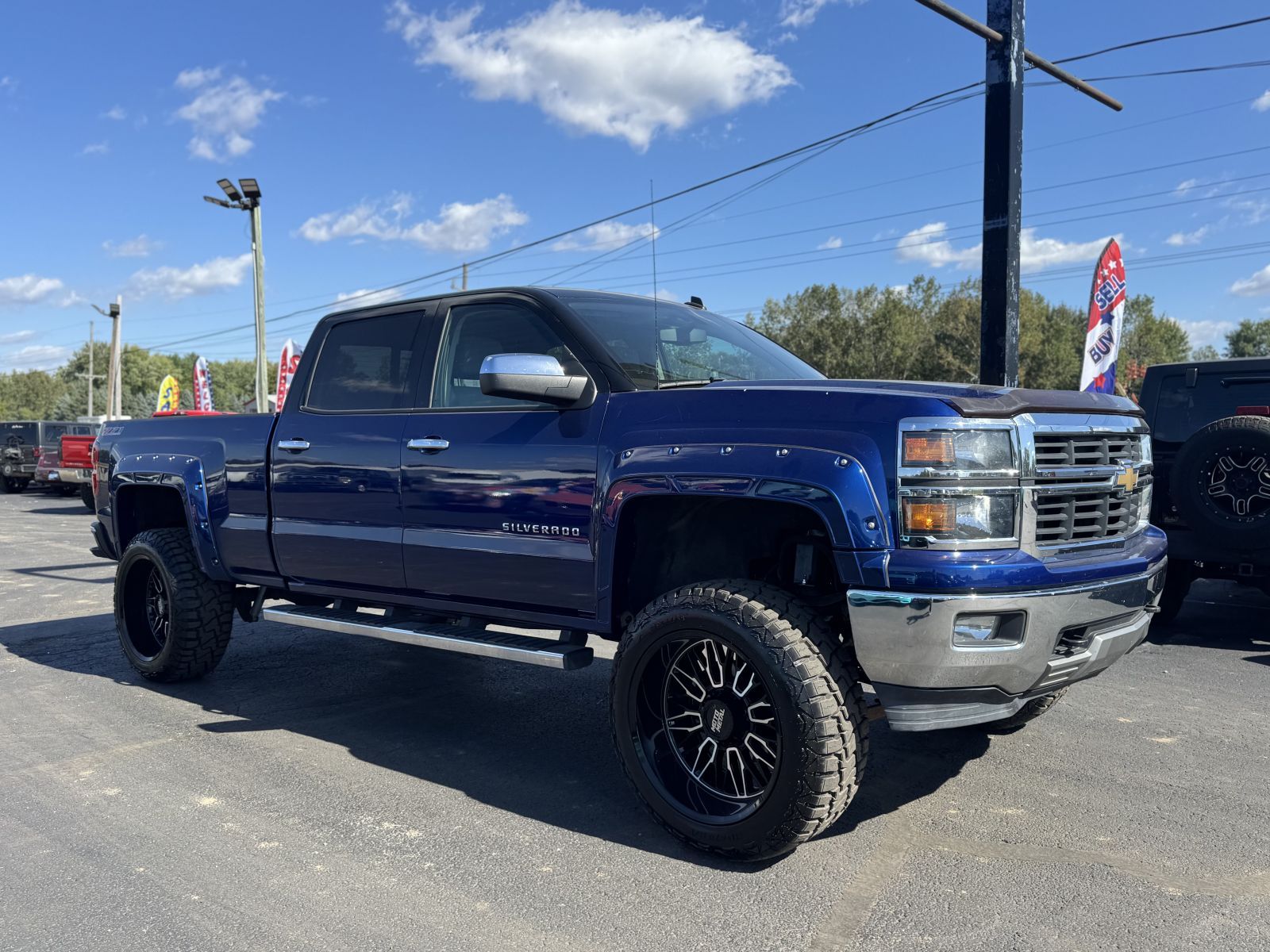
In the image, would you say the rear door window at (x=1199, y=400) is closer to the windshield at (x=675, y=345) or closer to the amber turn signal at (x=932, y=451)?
the windshield at (x=675, y=345)

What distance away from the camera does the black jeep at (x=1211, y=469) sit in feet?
20.7

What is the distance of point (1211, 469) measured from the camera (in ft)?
21.2

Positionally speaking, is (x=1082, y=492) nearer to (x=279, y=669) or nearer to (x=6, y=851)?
(x=6, y=851)

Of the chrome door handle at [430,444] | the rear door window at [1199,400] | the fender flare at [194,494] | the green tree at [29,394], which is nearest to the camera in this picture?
the chrome door handle at [430,444]

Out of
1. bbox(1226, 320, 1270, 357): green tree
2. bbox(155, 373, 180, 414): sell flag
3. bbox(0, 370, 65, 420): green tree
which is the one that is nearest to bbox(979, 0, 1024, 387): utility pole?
bbox(155, 373, 180, 414): sell flag

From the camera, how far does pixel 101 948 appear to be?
286 centimetres

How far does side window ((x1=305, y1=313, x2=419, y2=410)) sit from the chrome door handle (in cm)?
34

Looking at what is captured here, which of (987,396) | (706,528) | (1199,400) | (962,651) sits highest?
(1199,400)

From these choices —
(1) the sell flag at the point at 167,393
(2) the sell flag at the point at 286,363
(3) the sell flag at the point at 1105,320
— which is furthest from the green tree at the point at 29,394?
(3) the sell flag at the point at 1105,320

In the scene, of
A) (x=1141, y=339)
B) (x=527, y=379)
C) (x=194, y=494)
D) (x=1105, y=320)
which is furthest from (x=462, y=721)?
(x=1141, y=339)

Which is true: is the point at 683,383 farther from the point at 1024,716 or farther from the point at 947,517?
the point at 1024,716

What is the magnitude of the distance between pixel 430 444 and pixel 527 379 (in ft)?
2.67

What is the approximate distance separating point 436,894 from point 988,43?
409 inches

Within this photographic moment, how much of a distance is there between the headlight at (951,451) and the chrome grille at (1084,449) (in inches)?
9.7
